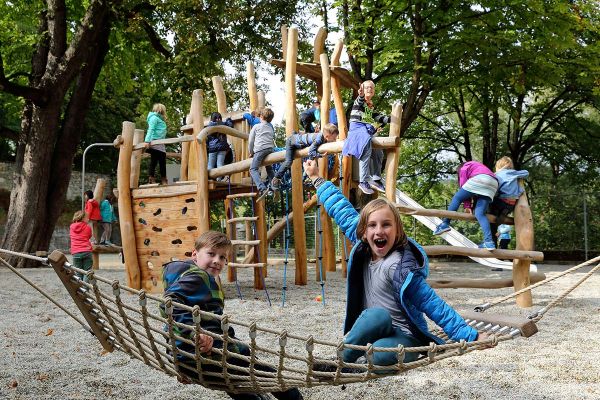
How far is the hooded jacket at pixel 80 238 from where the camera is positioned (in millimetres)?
8078

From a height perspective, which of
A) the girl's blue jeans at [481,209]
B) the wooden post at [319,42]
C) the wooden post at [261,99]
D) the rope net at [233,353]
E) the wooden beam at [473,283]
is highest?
the wooden post at [319,42]

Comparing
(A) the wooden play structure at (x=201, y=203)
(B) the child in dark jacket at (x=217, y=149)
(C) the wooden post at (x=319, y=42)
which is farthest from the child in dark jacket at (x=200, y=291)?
(C) the wooden post at (x=319, y=42)

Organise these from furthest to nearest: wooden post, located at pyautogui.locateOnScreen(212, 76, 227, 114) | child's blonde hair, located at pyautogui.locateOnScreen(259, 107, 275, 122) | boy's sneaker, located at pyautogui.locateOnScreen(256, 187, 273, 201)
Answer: wooden post, located at pyautogui.locateOnScreen(212, 76, 227, 114), boy's sneaker, located at pyautogui.locateOnScreen(256, 187, 273, 201), child's blonde hair, located at pyautogui.locateOnScreen(259, 107, 275, 122)

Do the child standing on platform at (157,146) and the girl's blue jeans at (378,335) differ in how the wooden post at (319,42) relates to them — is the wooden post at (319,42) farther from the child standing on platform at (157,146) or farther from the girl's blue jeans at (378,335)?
the girl's blue jeans at (378,335)

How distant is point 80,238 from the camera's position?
8.07 m

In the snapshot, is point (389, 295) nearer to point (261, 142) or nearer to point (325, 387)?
point (325, 387)

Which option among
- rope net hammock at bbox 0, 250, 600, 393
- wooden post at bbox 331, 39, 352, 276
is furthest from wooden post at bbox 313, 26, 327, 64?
rope net hammock at bbox 0, 250, 600, 393

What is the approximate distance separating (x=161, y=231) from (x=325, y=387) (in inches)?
190

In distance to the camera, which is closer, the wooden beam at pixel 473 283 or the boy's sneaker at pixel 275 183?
the wooden beam at pixel 473 283

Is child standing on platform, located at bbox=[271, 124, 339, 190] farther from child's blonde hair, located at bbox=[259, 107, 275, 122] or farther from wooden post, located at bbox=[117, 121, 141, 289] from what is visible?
wooden post, located at bbox=[117, 121, 141, 289]

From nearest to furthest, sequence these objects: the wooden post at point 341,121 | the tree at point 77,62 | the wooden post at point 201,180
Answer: the wooden post at point 201,180 → the wooden post at point 341,121 → the tree at point 77,62

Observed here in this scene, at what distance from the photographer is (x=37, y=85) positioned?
13.5m

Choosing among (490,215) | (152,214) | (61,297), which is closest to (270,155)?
(152,214)

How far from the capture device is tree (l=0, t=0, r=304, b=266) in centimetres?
1258
